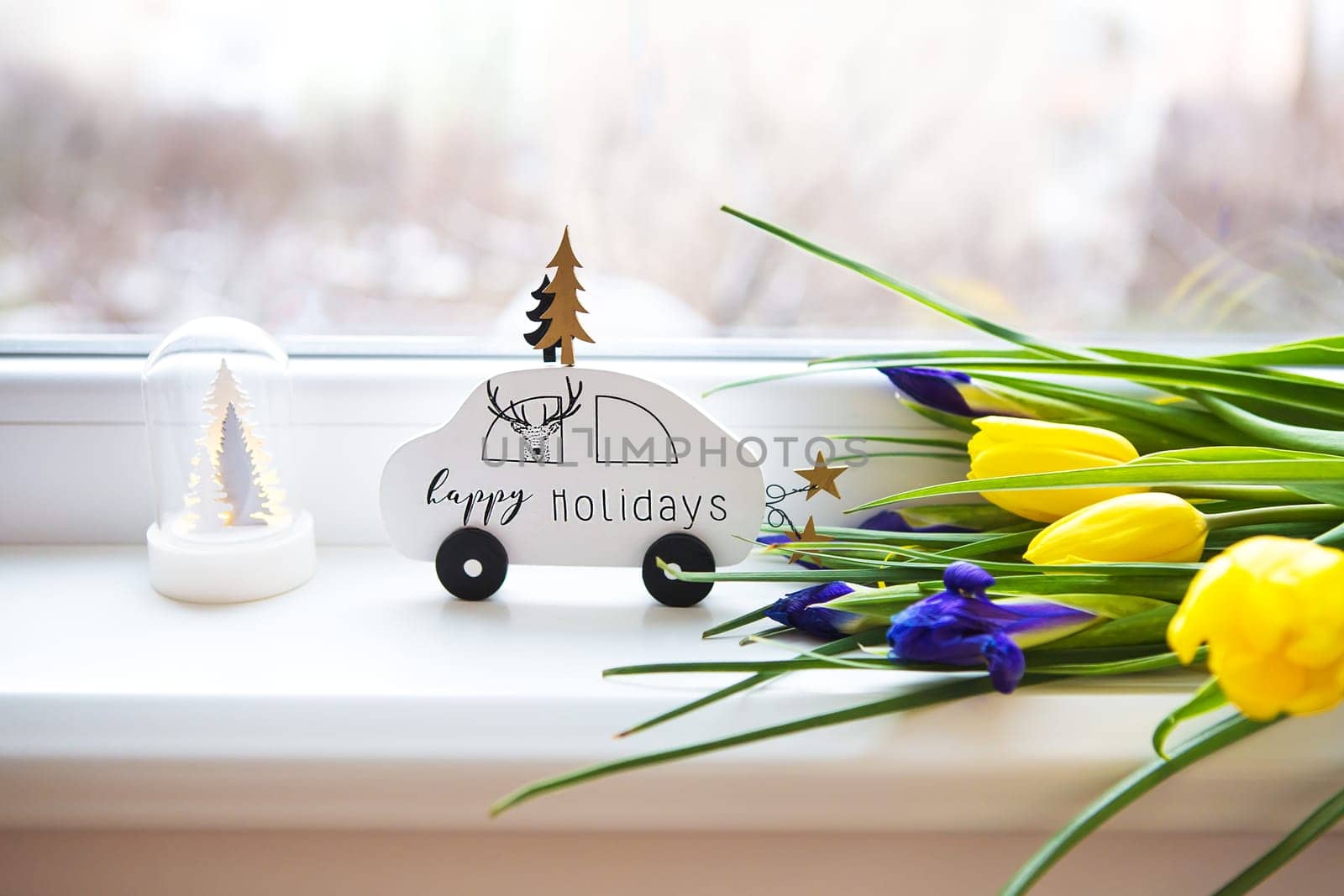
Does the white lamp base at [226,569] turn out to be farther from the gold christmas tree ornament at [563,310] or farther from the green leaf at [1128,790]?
the green leaf at [1128,790]

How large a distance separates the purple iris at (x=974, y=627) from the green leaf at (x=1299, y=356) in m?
0.20

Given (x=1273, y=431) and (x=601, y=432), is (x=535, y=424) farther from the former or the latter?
(x=1273, y=431)

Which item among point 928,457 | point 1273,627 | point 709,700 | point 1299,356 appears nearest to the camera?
point 1273,627

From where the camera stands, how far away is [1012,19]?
69 cm

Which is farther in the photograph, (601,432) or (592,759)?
(601,432)

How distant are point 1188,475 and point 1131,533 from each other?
0.12 feet

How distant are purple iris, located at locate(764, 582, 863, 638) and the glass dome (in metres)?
0.32

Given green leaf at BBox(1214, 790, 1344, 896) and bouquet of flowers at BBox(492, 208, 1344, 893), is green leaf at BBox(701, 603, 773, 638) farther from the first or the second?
green leaf at BBox(1214, 790, 1344, 896)

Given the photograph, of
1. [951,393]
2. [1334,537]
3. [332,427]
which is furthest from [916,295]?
[332,427]

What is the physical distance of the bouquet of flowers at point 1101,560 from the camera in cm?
32

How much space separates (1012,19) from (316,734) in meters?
0.66

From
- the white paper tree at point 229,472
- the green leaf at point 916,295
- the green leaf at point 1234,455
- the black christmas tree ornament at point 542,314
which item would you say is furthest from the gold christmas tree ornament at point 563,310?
the green leaf at point 1234,455

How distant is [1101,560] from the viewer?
469 mm

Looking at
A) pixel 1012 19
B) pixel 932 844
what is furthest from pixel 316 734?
pixel 1012 19
